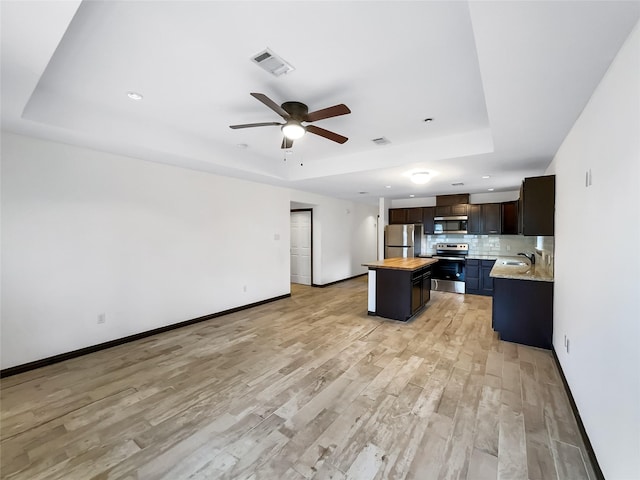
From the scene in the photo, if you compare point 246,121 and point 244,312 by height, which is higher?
point 246,121

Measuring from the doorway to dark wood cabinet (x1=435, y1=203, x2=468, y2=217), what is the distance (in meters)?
3.41

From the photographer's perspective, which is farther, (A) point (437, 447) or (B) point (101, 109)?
(B) point (101, 109)

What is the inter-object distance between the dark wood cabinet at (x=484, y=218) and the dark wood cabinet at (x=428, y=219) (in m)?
0.89

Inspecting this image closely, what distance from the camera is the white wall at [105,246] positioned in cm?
304

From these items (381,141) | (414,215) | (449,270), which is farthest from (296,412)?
(414,215)

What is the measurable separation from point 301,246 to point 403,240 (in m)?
2.80

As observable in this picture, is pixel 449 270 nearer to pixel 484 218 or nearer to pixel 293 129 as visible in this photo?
pixel 484 218

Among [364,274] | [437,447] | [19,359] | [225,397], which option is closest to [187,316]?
[19,359]

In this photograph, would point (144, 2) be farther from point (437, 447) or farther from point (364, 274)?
point (364, 274)

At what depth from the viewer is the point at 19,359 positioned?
3029 mm

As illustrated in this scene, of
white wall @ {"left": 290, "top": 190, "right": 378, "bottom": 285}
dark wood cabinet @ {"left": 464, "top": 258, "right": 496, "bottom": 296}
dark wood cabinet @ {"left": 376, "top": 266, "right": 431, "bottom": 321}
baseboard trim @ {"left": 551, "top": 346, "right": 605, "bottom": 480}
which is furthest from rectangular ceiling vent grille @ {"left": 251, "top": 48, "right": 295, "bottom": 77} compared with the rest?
dark wood cabinet @ {"left": 464, "top": 258, "right": 496, "bottom": 296}

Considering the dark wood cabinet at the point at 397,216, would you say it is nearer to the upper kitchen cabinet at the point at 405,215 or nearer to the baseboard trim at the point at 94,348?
the upper kitchen cabinet at the point at 405,215

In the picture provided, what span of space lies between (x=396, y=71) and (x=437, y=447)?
2.80 meters

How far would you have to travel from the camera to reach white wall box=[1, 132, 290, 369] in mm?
3035
